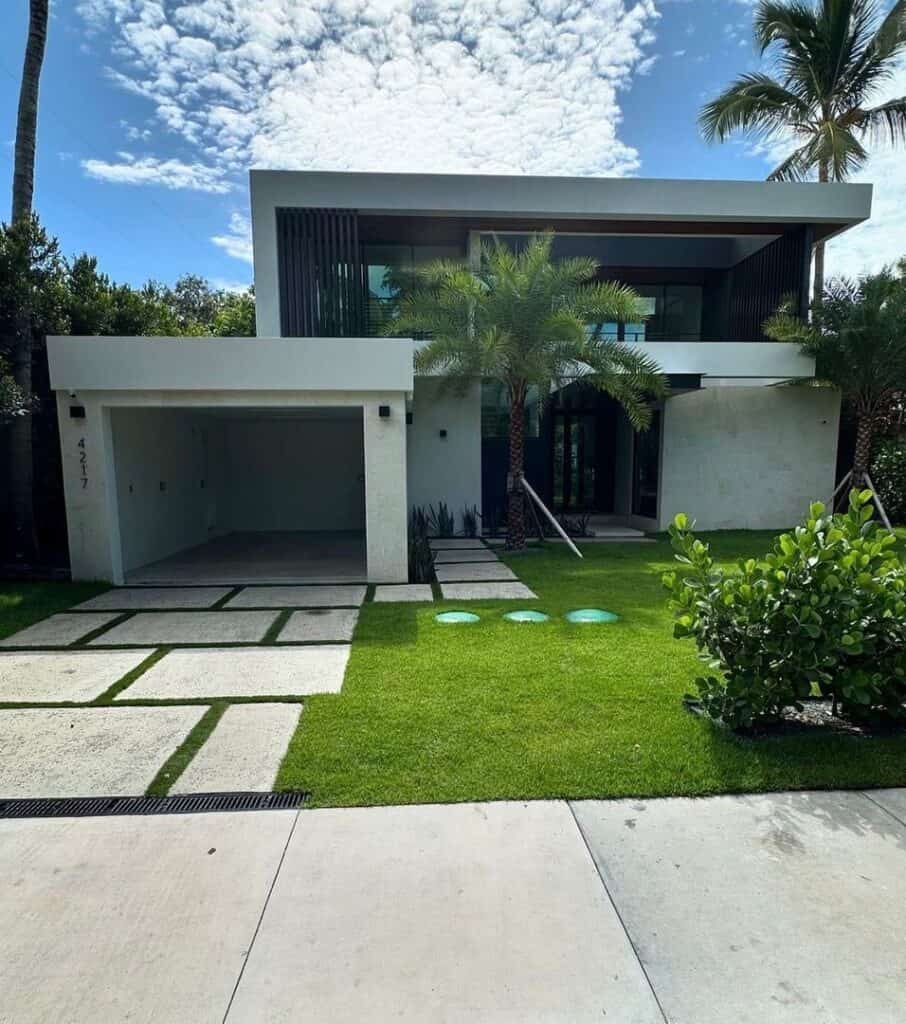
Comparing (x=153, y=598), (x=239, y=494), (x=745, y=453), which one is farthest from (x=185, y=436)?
(x=745, y=453)

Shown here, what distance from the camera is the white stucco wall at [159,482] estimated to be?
892 cm

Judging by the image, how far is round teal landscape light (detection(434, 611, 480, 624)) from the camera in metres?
6.23

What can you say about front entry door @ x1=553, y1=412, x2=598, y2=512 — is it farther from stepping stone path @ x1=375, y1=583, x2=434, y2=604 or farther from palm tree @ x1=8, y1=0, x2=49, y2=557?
palm tree @ x1=8, y1=0, x2=49, y2=557

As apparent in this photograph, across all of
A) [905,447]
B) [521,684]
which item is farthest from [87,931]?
[905,447]

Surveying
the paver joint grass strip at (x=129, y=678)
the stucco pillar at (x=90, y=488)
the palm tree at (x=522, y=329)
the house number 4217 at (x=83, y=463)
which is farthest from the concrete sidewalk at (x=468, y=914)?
the palm tree at (x=522, y=329)

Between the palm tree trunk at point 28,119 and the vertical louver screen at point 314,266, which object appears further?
the vertical louver screen at point 314,266

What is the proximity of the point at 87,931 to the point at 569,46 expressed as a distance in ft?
45.8

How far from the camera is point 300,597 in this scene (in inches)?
299

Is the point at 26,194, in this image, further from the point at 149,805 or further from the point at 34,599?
the point at 149,805

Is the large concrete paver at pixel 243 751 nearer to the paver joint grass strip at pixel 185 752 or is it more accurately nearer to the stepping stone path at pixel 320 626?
the paver joint grass strip at pixel 185 752

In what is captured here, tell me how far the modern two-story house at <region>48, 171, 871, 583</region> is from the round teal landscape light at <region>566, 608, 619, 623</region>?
162 inches

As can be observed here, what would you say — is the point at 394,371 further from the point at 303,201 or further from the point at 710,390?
the point at 710,390

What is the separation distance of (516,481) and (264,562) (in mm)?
4950

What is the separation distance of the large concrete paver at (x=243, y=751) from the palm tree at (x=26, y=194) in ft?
24.0
